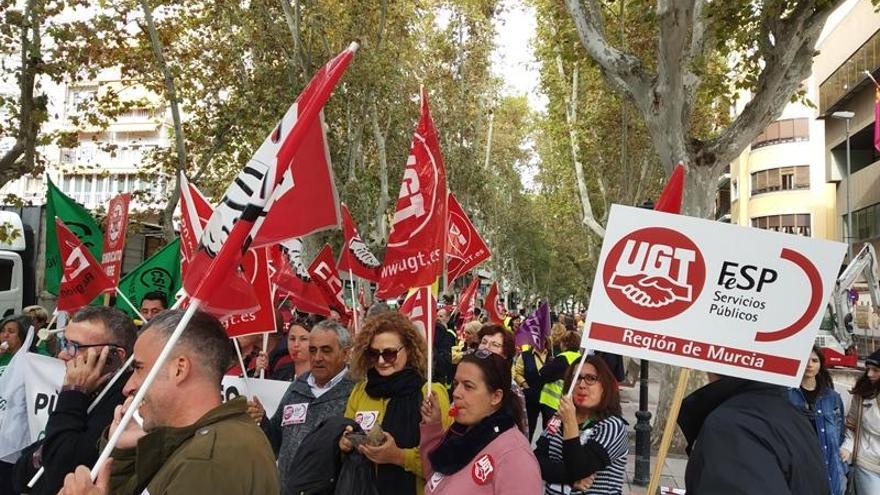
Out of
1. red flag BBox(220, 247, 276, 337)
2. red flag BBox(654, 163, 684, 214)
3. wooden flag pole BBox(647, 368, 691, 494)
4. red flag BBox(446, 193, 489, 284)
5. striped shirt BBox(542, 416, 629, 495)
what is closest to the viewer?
wooden flag pole BBox(647, 368, 691, 494)

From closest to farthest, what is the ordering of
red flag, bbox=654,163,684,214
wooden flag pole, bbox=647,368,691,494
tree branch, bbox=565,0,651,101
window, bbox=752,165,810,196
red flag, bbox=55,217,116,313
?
wooden flag pole, bbox=647,368,691,494, red flag, bbox=654,163,684,214, red flag, bbox=55,217,116,313, tree branch, bbox=565,0,651,101, window, bbox=752,165,810,196

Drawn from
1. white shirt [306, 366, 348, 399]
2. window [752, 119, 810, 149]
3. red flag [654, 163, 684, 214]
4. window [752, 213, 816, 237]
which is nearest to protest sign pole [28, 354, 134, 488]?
A: white shirt [306, 366, 348, 399]

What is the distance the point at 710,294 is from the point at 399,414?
167cm

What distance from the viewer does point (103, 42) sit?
14.7 m

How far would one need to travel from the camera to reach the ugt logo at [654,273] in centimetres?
371

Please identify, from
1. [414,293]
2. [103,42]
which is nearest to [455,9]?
[103,42]

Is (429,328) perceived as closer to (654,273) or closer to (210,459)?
(654,273)

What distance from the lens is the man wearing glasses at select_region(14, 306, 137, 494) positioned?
10.8 ft

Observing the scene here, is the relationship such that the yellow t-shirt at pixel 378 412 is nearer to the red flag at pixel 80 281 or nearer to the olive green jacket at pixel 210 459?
the olive green jacket at pixel 210 459

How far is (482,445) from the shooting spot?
12.0 ft

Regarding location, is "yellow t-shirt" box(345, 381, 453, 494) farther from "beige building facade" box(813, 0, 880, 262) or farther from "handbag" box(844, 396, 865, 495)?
"beige building facade" box(813, 0, 880, 262)

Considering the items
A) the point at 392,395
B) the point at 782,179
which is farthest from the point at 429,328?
the point at 782,179

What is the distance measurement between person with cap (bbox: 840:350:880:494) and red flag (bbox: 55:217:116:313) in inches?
250

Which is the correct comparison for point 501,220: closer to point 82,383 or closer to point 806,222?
point 806,222
